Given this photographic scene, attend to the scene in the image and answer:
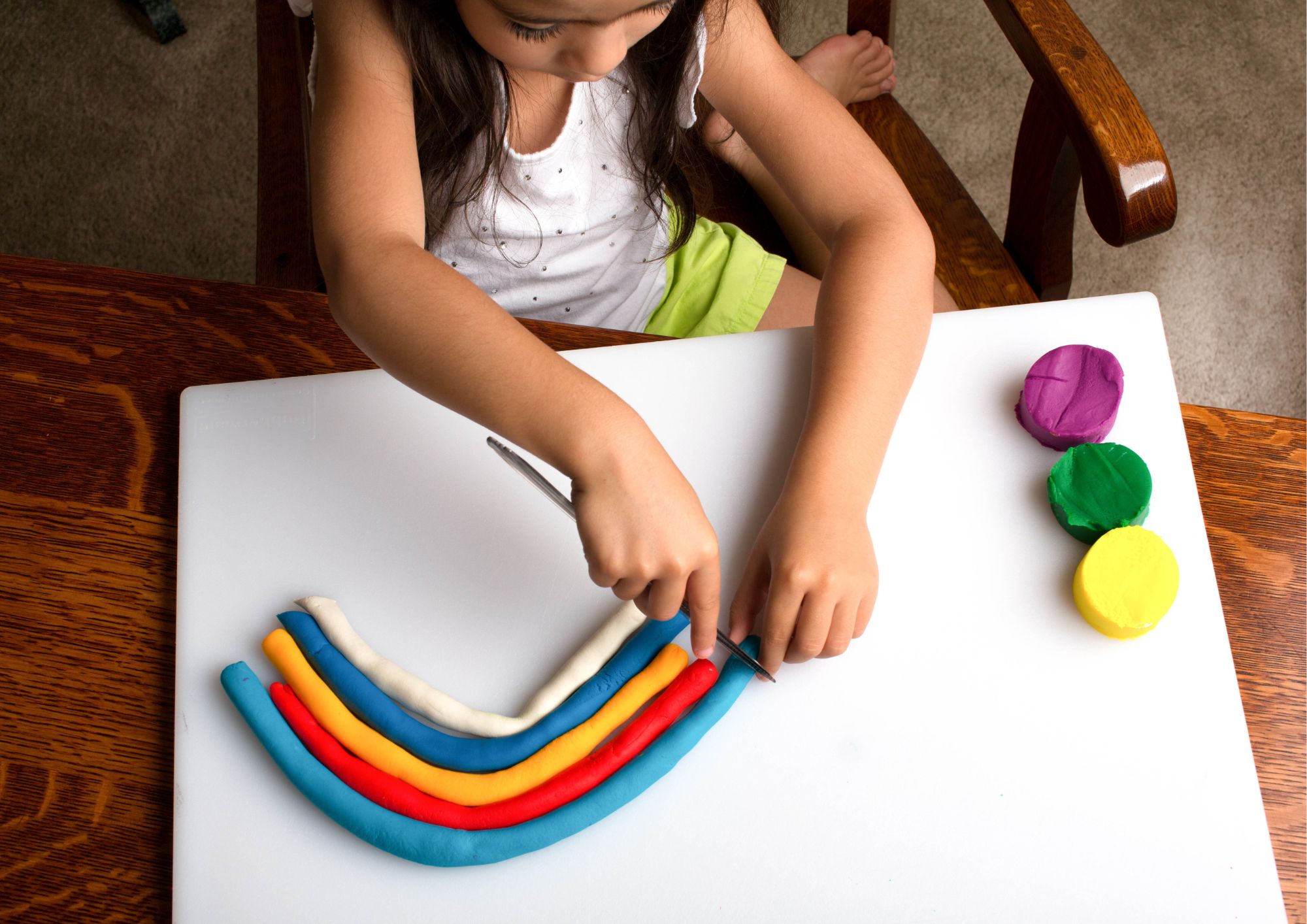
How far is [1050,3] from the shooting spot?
28.0 inches

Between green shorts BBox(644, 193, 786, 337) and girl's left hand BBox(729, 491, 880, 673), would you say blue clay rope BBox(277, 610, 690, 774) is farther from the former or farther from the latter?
green shorts BBox(644, 193, 786, 337)

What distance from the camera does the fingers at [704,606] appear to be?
516 mm

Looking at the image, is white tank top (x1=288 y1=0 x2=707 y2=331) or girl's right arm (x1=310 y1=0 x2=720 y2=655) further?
white tank top (x1=288 y1=0 x2=707 y2=331)

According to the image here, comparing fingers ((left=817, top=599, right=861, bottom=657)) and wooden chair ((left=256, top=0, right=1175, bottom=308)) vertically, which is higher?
wooden chair ((left=256, top=0, right=1175, bottom=308))

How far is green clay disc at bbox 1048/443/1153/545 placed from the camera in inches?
21.2

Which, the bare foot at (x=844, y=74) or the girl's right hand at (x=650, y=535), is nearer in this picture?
the girl's right hand at (x=650, y=535)

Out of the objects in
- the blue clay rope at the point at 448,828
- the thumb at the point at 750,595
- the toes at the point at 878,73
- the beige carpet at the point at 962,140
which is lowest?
the beige carpet at the point at 962,140

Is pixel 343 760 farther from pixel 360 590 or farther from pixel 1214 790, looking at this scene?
pixel 1214 790

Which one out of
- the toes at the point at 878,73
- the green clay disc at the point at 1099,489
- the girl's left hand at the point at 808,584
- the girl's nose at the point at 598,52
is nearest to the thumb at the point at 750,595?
the girl's left hand at the point at 808,584

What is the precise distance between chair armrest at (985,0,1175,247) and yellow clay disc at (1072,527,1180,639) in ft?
0.81

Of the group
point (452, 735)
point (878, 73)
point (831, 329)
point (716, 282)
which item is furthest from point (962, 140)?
point (452, 735)

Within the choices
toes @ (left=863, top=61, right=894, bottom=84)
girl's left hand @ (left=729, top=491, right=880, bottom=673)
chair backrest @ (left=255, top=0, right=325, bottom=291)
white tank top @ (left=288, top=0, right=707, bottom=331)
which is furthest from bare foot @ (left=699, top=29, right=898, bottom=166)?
girl's left hand @ (left=729, top=491, right=880, bottom=673)

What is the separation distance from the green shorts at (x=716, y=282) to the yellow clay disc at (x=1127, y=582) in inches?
14.5

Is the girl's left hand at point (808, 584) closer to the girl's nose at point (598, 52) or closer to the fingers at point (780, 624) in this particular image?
the fingers at point (780, 624)
